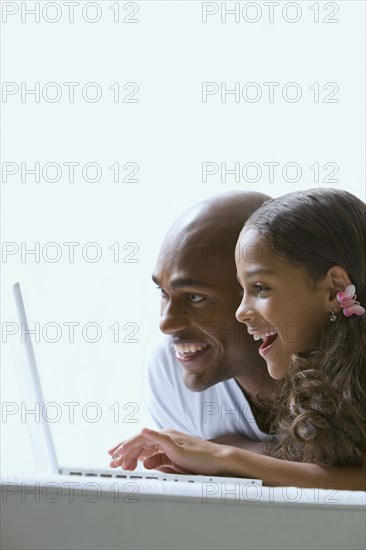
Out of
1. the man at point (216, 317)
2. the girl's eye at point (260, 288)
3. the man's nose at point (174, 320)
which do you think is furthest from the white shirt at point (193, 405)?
the girl's eye at point (260, 288)

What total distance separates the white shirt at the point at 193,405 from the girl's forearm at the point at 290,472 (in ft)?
0.86

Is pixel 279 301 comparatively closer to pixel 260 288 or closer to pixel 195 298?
pixel 260 288

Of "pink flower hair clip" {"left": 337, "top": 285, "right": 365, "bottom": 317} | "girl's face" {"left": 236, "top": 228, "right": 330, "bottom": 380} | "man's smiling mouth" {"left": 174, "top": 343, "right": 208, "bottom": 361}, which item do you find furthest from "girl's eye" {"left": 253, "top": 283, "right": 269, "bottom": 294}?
"man's smiling mouth" {"left": 174, "top": 343, "right": 208, "bottom": 361}

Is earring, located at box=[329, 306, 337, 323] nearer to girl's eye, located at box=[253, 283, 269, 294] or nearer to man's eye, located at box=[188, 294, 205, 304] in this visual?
girl's eye, located at box=[253, 283, 269, 294]

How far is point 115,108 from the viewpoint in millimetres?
1824

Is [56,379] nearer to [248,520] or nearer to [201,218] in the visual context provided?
[201,218]

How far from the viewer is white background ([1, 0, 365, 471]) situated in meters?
1.78

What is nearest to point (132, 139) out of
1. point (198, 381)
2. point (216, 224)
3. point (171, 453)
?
point (216, 224)

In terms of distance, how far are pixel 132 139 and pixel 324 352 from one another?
79cm

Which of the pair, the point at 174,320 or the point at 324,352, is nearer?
the point at 324,352

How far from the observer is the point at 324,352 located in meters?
1.20

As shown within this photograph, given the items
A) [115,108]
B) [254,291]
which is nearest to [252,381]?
[254,291]

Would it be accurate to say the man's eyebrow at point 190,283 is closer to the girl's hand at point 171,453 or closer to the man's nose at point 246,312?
the man's nose at point 246,312

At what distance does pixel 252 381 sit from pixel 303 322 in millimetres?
251
